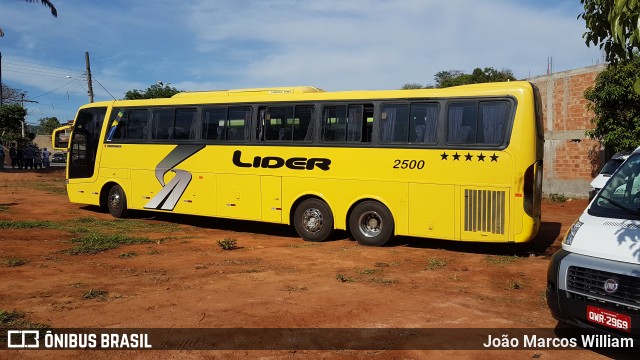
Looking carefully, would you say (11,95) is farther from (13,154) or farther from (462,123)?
(462,123)

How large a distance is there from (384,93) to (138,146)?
6.71m

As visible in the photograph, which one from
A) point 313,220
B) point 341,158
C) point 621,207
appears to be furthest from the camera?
point 313,220

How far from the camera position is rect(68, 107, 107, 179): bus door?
45.0 ft

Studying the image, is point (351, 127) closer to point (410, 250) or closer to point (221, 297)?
point (410, 250)

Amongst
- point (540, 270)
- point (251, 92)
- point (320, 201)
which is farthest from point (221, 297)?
point (251, 92)

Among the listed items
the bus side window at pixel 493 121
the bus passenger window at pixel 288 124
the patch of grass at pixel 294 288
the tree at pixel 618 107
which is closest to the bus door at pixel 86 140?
the bus passenger window at pixel 288 124

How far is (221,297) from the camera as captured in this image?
20.7 feet

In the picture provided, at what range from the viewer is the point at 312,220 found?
10680mm

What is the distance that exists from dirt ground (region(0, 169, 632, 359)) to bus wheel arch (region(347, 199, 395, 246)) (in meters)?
0.31

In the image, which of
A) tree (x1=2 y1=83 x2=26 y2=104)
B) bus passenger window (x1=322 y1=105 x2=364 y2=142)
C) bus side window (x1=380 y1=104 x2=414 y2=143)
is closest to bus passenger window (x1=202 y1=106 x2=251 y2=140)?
bus passenger window (x1=322 y1=105 x2=364 y2=142)

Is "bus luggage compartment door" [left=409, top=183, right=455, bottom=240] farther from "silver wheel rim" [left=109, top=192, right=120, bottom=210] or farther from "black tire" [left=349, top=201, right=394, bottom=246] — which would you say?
"silver wheel rim" [left=109, top=192, right=120, bottom=210]

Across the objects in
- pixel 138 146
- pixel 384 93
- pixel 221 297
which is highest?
pixel 384 93

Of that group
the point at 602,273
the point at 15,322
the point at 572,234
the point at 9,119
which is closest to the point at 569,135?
the point at 572,234

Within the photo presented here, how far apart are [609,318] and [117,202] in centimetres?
1243
